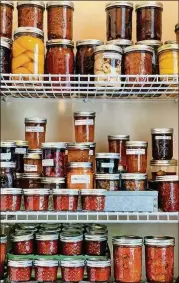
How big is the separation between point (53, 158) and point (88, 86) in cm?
27

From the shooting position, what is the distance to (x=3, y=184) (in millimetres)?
1564

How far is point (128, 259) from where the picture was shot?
5.01 feet

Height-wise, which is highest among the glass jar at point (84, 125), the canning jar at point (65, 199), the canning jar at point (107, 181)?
the glass jar at point (84, 125)

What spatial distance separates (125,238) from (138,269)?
0.34ft

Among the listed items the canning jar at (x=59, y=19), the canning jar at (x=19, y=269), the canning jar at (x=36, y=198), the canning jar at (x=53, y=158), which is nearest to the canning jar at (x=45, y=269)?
the canning jar at (x=19, y=269)

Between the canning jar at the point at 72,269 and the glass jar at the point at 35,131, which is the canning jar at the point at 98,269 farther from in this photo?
the glass jar at the point at 35,131

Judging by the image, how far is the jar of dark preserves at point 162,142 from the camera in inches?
64.7

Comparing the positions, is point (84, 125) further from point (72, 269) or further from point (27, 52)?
point (72, 269)

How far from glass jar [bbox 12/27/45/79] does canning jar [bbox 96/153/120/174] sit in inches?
13.3

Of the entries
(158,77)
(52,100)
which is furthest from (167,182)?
(52,100)

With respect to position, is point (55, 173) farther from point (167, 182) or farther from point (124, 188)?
point (167, 182)

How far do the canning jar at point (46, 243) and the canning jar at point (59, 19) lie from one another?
2.15 ft

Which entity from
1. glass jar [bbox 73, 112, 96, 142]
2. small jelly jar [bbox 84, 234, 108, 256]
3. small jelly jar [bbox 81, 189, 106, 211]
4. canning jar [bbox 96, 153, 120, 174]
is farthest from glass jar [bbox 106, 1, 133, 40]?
small jelly jar [bbox 84, 234, 108, 256]

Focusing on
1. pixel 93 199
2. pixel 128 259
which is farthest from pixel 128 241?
pixel 93 199
